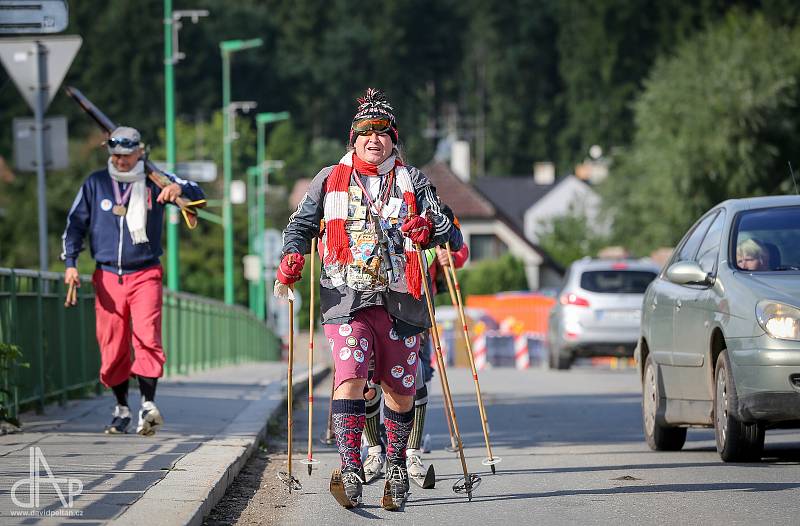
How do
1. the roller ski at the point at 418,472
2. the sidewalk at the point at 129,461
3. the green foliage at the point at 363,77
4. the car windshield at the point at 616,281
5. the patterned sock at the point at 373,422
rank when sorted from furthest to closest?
the green foliage at the point at 363,77 < the car windshield at the point at 616,281 < the patterned sock at the point at 373,422 < the roller ski at the point at 418,472 < the sidewalk at the point at 129,461

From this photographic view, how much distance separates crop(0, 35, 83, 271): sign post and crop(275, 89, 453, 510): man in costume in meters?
6.11

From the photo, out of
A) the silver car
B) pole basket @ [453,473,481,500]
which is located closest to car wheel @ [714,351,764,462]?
the silver car

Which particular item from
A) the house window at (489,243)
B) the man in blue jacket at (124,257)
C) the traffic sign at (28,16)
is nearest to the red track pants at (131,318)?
the man in blue jacket at (124,257)

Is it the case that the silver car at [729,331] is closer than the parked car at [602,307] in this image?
Yes

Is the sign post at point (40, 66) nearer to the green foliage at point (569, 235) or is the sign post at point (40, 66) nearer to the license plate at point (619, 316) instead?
the license plate at point (619, 316)

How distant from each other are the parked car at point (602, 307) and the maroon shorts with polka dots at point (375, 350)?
16.6 meters

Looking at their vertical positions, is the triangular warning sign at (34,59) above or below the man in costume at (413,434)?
above

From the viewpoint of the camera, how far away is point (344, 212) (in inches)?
336

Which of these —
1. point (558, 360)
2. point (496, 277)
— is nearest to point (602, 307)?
point (558, 360)

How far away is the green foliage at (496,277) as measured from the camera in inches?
3334

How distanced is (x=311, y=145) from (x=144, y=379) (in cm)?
10061

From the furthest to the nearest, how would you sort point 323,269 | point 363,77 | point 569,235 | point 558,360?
point 363,77 → point 569,235 → point 558,360 → point 323,269

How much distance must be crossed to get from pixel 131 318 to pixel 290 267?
3.39 meters

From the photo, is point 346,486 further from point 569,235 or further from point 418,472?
point 569,235
